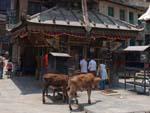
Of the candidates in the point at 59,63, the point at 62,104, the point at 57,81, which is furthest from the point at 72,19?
the point at 62,104

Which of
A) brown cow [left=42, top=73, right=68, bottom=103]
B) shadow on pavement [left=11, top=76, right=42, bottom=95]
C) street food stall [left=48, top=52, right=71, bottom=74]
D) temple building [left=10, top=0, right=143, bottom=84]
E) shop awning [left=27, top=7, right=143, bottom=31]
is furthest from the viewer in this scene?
shop awning [left=27, top=7, right=143, bottom=31]

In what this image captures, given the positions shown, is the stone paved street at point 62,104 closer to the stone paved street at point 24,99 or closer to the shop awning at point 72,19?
the stone paved street at point 24,99

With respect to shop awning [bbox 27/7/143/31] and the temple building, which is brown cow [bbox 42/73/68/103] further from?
shop awning [bbox 27/7/143/31]

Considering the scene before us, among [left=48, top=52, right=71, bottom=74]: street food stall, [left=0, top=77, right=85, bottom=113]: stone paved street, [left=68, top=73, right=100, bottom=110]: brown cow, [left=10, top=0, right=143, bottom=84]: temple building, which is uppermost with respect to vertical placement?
[left=10, top=0, right=143, bottom=84]: temple building

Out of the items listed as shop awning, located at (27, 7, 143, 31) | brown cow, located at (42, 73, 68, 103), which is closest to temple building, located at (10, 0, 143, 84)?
shop awning, located at (27, 7, 143, 31)

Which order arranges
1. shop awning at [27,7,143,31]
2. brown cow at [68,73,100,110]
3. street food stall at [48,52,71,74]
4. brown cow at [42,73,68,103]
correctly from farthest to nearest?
shop awning at [27,7,143,31], street food stall at [48,52,71,74], brown cow at [42,73,68,103], brown cow at [68,73,100,110]

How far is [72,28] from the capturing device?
21.5m

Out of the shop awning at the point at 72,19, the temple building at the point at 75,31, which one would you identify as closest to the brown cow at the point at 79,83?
the temple building at the point at 75,31

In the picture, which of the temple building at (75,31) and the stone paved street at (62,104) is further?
the temple building at (75,31)

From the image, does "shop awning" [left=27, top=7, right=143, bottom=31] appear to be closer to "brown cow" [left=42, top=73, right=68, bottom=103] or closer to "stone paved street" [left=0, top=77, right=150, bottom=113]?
"stone paved street" [left=0, top=77, right=150, bottom=113]

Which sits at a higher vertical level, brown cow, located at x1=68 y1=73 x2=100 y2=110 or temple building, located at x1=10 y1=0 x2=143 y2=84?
temple building, located at x1=10 y1=0 x2=143 y2=84

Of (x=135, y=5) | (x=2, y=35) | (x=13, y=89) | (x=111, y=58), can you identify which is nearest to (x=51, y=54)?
(x=13, y=89)

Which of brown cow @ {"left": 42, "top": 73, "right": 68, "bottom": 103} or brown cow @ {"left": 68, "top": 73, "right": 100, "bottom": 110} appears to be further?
brown cow @ {"left": 42, "top": 73, "right": 68, "bottom": 103}

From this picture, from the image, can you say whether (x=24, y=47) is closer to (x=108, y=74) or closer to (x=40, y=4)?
(x=40, y=4)
